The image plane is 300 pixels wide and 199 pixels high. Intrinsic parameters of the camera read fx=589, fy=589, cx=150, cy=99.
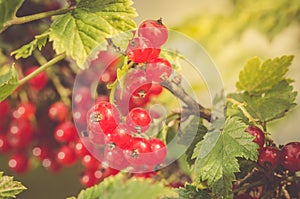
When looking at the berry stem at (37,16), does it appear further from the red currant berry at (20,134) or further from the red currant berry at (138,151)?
the red currant berry at (20,134)

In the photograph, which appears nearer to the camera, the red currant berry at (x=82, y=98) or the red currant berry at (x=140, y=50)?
the red currant berry at (x=140, y=50)

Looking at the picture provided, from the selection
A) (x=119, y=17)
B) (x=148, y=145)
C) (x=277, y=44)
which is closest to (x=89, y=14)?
(x=119, y=17)

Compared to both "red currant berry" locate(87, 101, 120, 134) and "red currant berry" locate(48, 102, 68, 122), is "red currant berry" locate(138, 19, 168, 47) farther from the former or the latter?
"red currant berry" locate(48, 102, 68, 122)

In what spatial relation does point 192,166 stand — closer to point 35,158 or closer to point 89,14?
point 89,14

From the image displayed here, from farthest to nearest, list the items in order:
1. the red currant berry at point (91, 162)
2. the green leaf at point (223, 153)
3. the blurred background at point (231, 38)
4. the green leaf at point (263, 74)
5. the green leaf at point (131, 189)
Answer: the blurred background at point (231, 38) → the red currant berry at point (91, 162) → the green leaf at point (263, 74) → the green leaf at point (223, 153) → the green leaf at point (131, 189)

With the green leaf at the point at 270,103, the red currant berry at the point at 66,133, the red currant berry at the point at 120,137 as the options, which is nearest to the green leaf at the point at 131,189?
the red currant berry at the point at 120,137

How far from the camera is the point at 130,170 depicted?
59 cm

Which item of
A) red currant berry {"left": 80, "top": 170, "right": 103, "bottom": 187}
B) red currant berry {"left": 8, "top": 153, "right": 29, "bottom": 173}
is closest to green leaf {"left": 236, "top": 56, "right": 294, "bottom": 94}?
red currant berry {"left": 80, "top": 170, "right": 103, "bottom": 187}

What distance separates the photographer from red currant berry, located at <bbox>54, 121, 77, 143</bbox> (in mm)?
859

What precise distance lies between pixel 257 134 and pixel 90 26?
0.19 metres

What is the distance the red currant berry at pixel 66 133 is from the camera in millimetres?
859

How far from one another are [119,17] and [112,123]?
101 mm

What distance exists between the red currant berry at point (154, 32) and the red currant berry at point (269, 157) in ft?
0.45

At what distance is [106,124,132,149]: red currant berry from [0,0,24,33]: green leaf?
158mm
